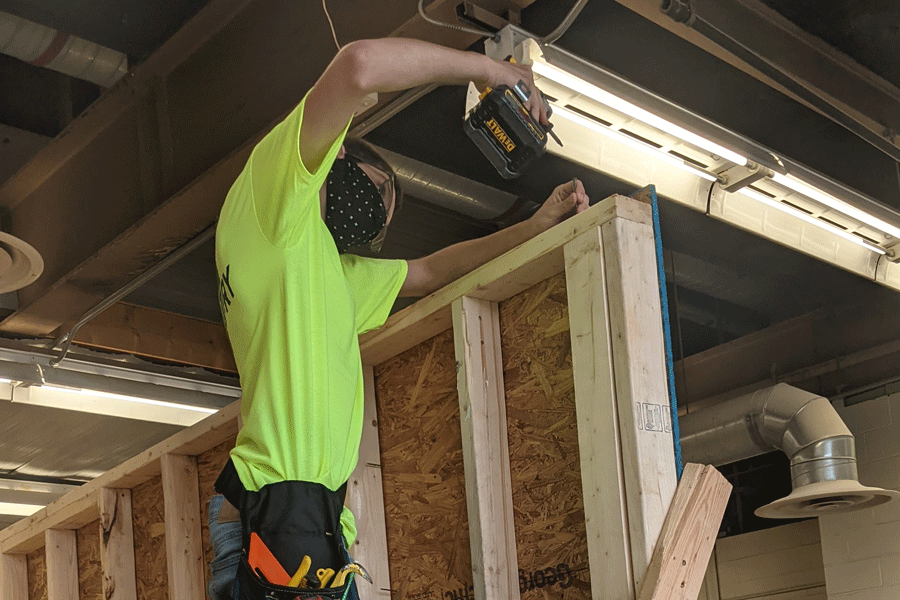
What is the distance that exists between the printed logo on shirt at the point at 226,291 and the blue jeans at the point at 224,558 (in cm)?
43

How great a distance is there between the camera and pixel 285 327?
2283 mm

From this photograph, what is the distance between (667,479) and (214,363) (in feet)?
12.5

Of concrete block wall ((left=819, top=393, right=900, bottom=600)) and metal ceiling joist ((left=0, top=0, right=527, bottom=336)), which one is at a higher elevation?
metal ceiling joist ((left=0, top=0, right=527, bottom=336))

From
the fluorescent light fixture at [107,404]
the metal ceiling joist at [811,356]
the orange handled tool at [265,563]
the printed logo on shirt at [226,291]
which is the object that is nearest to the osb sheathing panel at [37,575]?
the fluorescent light fixture at [107,404]

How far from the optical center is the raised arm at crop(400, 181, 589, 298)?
8.70 ft

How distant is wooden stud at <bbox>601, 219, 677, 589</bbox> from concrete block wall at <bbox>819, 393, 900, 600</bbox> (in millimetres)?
4732

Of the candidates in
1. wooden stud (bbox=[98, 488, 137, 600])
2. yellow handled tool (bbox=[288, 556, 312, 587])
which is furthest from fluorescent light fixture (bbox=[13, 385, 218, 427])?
yellow handled tool (bbox=[288, 556, 312, 587])

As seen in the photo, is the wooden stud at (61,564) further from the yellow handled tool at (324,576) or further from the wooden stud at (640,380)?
the wooden stud at (640,380)

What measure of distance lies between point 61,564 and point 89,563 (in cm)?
13

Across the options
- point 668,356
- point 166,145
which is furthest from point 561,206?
point 166,145

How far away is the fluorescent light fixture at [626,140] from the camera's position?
3189 millimetres

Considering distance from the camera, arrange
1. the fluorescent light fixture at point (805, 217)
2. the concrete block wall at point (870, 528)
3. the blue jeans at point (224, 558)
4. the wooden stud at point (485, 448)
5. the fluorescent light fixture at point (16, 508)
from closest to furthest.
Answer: the blue jeans at point (224, 558) → the wooden stud at point (485, 448) → the fluorescent light fixture at point (805, 217) → the concrete block wall at point (870, 528) → the fluorescent light fixture at point (16, 508)

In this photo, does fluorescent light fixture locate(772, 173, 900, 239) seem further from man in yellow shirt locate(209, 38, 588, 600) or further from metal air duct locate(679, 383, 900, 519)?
man in yellow shirt locate(209, 38, 588, 600)

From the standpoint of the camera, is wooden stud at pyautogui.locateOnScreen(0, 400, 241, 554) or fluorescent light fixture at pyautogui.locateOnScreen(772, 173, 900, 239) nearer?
wooden stud at pyautogui.locateOnScreen(0, 400, 241, 554)
